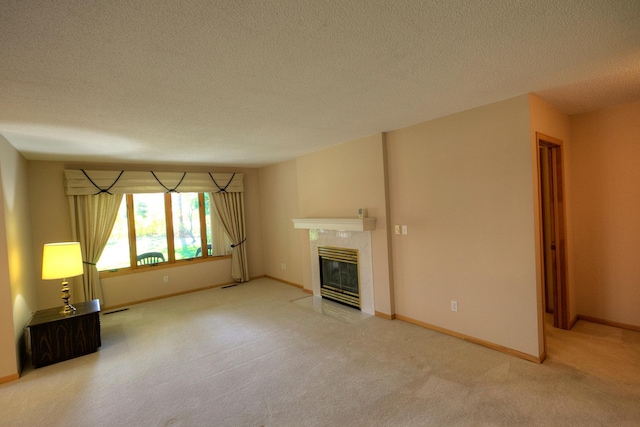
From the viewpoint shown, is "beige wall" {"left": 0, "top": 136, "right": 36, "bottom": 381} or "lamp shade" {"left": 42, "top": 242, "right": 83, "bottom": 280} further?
"lamp shade" {"left": 42, "top": 242, "right": 83, "bottom": 280}

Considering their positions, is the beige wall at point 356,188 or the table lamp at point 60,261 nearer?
the table lamp at point 60,261

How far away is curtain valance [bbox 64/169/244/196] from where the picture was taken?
472 cm

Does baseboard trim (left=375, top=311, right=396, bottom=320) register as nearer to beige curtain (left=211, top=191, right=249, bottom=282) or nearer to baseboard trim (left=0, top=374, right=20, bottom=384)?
beige curtain (left=211, top=191, right=249, bottom=282)

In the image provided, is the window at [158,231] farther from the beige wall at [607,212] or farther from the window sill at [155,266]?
the beige wall at [607,212]

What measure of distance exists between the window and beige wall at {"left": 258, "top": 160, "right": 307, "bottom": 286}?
44.8 inches

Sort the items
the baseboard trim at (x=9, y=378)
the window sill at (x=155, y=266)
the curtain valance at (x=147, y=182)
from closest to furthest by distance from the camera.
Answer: the baseboard trim at (x=9, y=378) < the curtain valance at (x=147, y=182) < the window sill at (x=155, y=266)

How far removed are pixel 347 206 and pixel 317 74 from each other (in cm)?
257

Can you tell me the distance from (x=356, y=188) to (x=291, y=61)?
2.58 m

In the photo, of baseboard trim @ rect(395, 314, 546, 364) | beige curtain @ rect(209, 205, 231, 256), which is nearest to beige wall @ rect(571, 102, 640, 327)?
baseboard trim @ rect(395, 314, 546, 364)

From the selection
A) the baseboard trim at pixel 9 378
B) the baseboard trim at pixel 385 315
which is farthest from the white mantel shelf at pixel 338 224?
the baseboard trim at pixel 9 378

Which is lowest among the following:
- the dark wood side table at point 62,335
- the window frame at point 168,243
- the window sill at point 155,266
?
the dark wood side table at point 62,335

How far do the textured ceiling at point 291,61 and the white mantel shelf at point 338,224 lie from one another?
1319 millimetres

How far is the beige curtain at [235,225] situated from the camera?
6.16 metres

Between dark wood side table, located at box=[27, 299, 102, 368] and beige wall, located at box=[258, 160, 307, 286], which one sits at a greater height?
beige wall, located at box=[258, 160, 307, 286]
